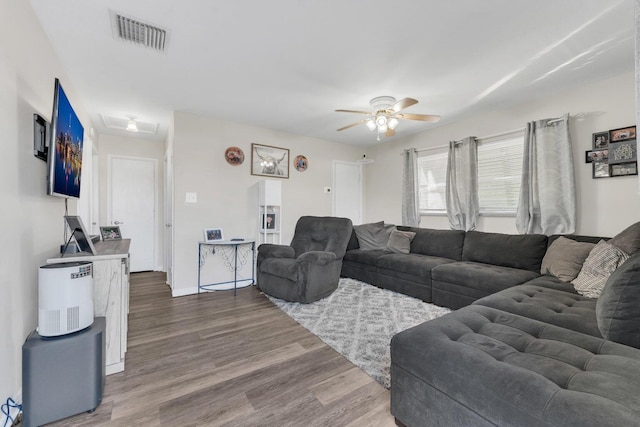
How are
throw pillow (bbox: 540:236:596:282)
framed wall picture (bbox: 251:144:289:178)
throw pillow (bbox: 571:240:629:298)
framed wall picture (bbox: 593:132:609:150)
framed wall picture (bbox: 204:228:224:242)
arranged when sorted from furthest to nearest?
framed wall picture (bbox: 251:144:289:178) < framed wall picture (bbox: 204:228:224:242) < framed wall picture (bbox: 593:132:609:150) < throw pillow (bbox: 540:236:596:282) < throw pillow (bbox: 571:240:629:298)

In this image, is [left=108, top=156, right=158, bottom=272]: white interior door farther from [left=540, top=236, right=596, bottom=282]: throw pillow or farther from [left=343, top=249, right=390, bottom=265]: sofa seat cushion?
[left=540, top=236, right=596, bottom=282]: throw pillow

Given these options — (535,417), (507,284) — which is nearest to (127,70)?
(535,417)

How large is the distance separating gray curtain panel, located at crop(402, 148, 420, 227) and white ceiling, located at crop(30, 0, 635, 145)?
1212mm

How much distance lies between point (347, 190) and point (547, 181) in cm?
309

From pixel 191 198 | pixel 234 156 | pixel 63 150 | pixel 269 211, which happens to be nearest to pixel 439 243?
pixel 269 211

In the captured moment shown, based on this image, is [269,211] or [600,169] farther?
[269,211]

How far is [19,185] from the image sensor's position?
153 centimetres

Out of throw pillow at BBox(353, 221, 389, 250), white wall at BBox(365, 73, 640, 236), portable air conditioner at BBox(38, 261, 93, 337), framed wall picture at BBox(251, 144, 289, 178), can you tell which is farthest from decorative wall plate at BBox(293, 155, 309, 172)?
portable air conditioner at BBox(38, 261, 93, 337)

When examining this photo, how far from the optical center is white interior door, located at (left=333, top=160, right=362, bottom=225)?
17.1ft

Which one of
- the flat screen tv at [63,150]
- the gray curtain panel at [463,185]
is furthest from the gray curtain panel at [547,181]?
the flat screen tv at [63,150]

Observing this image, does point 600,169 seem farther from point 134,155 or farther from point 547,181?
point 134,155

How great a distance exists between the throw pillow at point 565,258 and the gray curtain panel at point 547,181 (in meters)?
0.34

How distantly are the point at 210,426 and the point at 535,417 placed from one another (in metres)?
1.43

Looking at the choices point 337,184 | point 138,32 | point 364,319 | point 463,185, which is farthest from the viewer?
point 337,184
